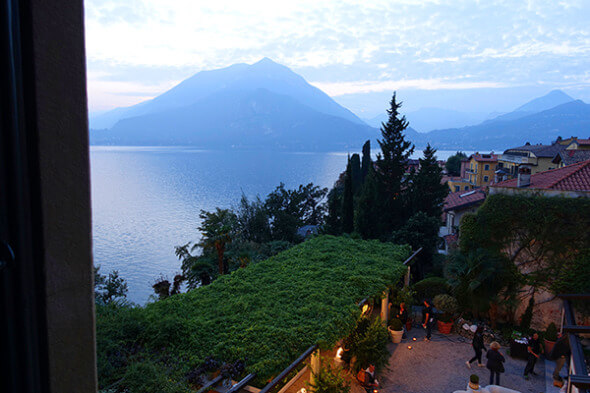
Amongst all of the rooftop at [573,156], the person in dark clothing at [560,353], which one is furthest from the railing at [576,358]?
the rooftop at [573,156]

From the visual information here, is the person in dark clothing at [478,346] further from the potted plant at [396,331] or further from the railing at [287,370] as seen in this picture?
the railing at [287,370]

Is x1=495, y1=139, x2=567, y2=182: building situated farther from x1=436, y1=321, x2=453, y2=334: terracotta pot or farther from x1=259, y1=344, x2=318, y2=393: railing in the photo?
x1=259, y1=344, x2=318, y2=393: railing

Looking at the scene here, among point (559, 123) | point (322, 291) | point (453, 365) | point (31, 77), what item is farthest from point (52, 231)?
point (559, 123)

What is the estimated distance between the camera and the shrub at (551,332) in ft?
40.0

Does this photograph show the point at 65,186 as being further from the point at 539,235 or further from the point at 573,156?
the point at 573,156

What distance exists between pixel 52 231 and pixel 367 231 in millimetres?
24524

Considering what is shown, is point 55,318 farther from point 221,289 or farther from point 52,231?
point 221,289

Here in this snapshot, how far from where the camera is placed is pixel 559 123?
636 ft

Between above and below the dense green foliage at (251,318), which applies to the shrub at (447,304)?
below

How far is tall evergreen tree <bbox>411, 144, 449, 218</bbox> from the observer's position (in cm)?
2614

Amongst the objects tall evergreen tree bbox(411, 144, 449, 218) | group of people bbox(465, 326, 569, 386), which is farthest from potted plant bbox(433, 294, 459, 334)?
tall evergreen tree bbox(411, 144, 449, 218)

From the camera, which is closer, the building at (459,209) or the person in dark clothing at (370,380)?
the person in dark clothing at (370,380)

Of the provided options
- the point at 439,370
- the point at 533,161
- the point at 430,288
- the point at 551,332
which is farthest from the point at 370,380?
the point at 533,161

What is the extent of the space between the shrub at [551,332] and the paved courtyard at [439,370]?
3.32 ft
